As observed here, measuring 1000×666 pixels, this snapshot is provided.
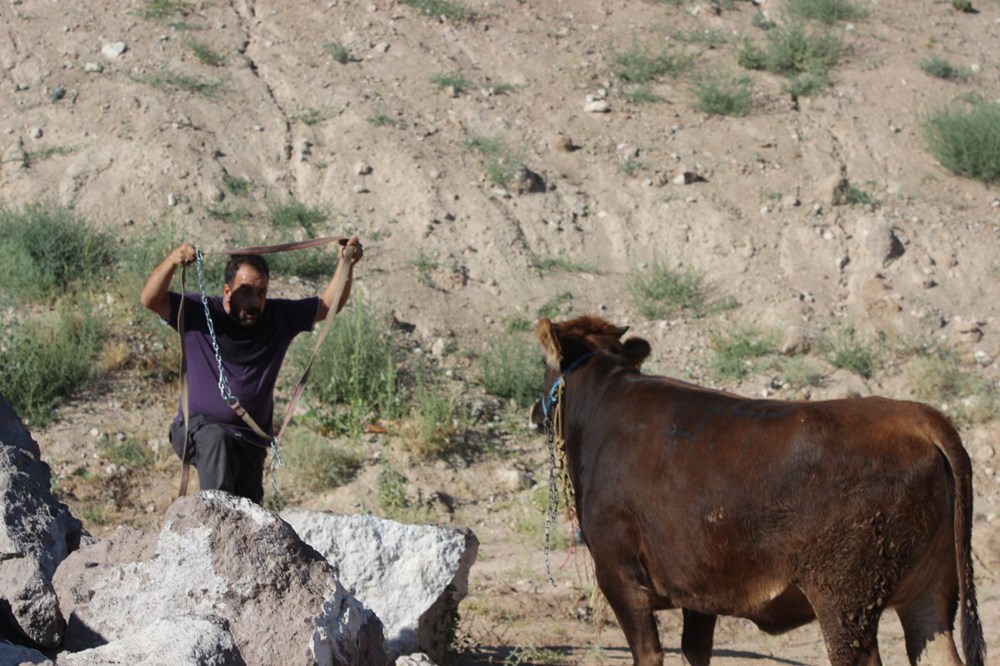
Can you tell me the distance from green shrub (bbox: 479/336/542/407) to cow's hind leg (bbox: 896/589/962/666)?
5.81 m

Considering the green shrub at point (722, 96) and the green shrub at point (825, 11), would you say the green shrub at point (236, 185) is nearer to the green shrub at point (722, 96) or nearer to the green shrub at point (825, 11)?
the green shrub at point (722, 96)

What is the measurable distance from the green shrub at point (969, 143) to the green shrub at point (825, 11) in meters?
3.08

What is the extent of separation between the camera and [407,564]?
5988mm

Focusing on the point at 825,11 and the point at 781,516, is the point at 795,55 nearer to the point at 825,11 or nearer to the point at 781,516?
the point at 825,11

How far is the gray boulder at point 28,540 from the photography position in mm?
4078

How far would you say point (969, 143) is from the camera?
1414 cm

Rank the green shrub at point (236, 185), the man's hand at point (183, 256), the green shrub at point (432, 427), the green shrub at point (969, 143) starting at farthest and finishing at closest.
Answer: the green shrub at point (969, 143)
the green shrub at point (236, 185)
the green shrub at point (432, 427)
the man's hand at point (183, 256)

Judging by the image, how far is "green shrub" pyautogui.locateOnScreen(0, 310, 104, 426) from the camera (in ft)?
32.2

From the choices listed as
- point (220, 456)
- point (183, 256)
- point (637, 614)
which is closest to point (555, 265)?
point (220, 456)

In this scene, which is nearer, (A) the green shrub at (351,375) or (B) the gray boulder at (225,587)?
(B) the gray boulder at (225,587)

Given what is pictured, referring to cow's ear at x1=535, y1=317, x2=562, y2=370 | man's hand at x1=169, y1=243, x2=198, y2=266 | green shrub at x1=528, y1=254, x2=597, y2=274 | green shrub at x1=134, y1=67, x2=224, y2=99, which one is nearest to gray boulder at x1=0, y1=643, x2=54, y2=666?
man's hand at x1=169, y1=243, x2=198, y2=266

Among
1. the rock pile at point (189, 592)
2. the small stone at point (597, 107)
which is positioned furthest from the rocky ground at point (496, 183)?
the rock pile at point (189, 592)

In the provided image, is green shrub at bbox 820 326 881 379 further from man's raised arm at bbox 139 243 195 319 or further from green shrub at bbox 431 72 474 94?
man's raised arm at bbox 139 243 195 319

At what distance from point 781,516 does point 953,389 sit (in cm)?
700
